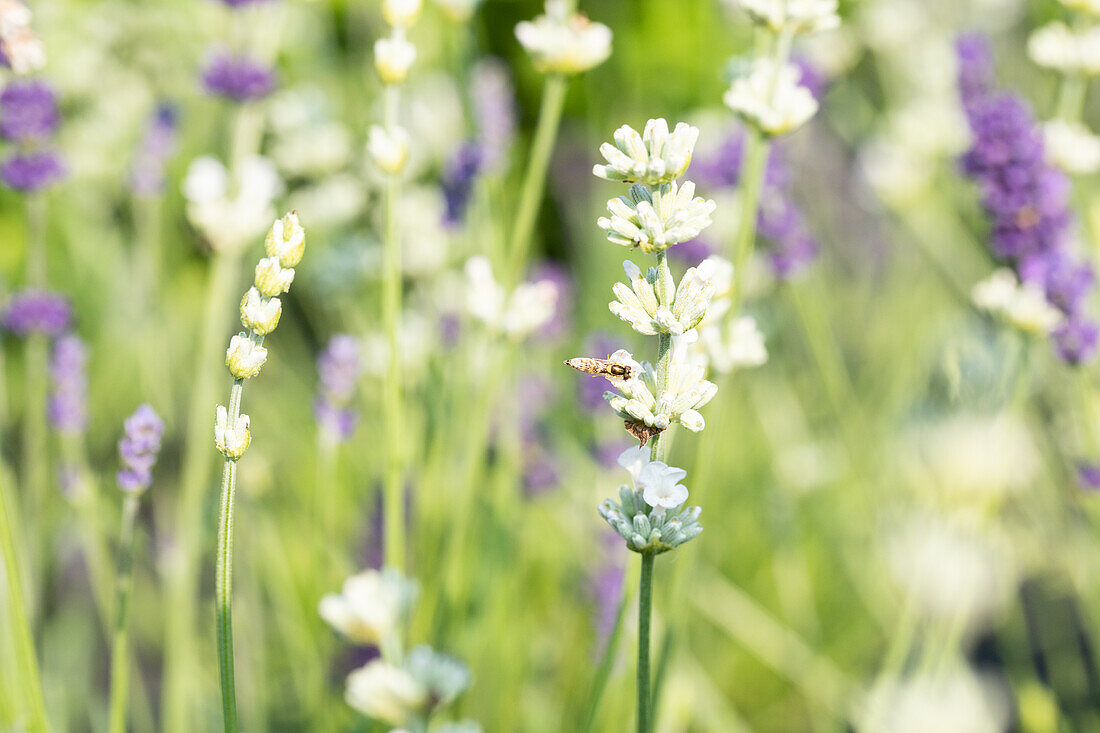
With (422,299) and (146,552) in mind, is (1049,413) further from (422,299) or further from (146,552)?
(146,552)

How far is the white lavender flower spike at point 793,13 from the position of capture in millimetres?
874

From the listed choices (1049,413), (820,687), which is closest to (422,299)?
(820,687)

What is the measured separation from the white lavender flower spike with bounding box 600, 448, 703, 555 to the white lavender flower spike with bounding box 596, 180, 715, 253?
138 millimetres

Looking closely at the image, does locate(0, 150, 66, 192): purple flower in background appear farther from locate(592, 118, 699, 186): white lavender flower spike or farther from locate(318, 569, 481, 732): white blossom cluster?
locate(592, 118, 699, 186): white lavender flower spike

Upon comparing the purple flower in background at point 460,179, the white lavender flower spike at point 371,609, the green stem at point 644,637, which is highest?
the purple flower in background at point 460,179

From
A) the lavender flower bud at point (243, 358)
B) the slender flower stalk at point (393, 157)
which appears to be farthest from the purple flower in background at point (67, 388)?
the lavender flower bud at point (243, 358)

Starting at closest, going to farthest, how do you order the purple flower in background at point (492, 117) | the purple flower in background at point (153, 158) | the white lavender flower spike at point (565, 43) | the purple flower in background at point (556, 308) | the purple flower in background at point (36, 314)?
1. the white lavender flower spike at point (565, 43)
2. the purple flower in background at point (36, 314)
3. the purple flower in background at point (492, 117)
4. the purple flower in background at point (153, 158)
5. the purple flower in background at point (556, 308)

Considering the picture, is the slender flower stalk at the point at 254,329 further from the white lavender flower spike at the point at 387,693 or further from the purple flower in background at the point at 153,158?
the purple flower in background at the point at 153,158

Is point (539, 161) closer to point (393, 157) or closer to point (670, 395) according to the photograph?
point (393, 157)

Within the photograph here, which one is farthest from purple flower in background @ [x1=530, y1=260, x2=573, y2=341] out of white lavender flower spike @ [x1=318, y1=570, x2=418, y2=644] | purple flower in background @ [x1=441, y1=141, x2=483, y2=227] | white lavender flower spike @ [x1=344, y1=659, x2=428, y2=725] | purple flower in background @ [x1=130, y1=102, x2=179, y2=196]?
white lavender flower spike @ [x1=344, y1=659, x2=428, y2=725]

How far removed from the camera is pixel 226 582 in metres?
0.64

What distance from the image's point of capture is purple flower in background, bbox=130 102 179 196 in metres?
1.64

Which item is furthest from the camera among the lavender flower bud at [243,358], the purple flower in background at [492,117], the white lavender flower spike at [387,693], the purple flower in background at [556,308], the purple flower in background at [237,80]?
the purple flower in background at [556,308]

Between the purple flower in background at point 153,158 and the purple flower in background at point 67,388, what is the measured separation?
1.57ft
